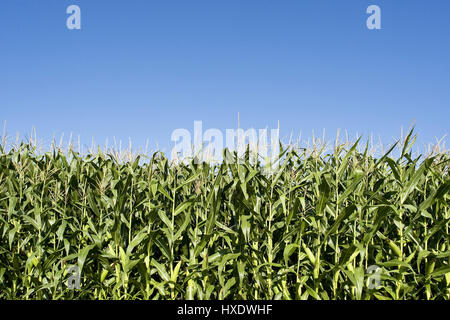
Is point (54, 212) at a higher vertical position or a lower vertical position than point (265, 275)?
higher

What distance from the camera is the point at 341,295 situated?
181 inches

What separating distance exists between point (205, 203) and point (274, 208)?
92cm

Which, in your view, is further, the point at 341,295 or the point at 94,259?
the point at 94,259

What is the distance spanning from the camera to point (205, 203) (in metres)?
4.90

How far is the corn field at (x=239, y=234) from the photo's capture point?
4.52m

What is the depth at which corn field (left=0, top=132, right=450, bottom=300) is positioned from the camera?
4520 millimetres

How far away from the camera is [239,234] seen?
456cm
